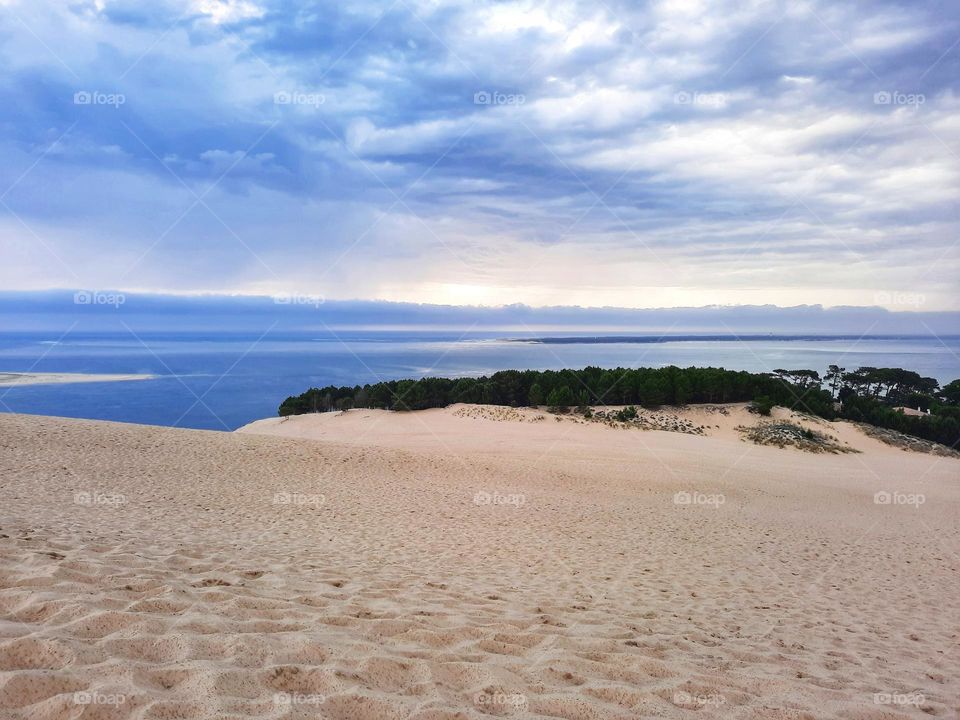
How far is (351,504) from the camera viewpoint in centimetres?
1362

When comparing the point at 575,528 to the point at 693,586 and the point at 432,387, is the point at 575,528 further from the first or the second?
the point at 432,387

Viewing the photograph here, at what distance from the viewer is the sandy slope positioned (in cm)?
348

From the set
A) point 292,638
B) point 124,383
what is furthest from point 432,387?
point 292,638

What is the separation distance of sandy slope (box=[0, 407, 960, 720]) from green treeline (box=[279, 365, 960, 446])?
54.4ft

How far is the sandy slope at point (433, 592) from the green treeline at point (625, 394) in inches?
653

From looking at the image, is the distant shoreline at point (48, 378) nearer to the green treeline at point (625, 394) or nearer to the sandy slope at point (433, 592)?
the green treeline at point (625, 394)

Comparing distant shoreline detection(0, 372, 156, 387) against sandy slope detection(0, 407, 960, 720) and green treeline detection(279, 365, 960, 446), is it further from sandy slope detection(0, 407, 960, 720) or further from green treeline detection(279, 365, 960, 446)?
sandy slope detection(0, 407, 960, 720)

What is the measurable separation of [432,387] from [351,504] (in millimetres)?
23933

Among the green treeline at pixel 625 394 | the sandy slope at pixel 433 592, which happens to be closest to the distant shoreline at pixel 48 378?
the green treeline at pixel 625 394

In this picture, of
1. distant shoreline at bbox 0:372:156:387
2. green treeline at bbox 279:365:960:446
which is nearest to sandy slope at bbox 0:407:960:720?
green treeline at bbox 279:365:960:446

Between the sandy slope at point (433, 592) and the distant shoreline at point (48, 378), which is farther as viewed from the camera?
the distant shoreline at point (48, 378)

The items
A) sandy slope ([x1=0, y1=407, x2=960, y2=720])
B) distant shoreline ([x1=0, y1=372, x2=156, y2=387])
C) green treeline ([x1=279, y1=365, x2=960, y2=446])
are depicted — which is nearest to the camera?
sandy slope ([x1=0, y1=407, x2=960, y2=720])

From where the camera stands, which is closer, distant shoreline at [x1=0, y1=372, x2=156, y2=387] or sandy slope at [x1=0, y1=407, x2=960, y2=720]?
sandy slope at [x1=0, y1=407, x2=960, y2=720]

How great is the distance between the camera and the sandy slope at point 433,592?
348 centimetres
